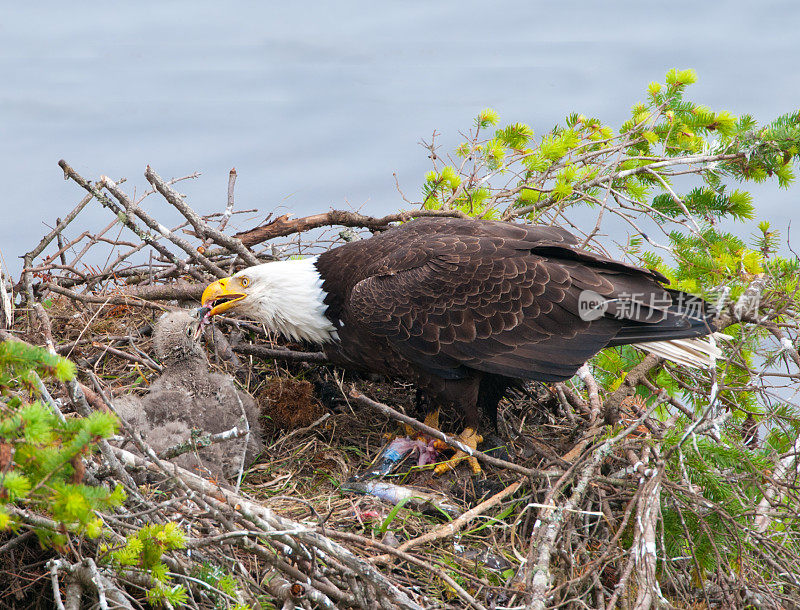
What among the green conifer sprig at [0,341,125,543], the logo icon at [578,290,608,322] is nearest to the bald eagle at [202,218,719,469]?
the logo icon at [578,290,608,322]

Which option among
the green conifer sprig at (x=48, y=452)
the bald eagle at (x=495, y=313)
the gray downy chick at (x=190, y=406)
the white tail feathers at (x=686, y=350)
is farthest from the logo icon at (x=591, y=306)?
the green conifer sprig at (x=48, y=452)

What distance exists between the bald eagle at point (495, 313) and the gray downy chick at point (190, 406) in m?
0.69

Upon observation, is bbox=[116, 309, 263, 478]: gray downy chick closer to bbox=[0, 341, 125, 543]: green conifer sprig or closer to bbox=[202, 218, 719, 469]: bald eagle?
bbox=[202, 218, 719, 469]: bald eagle

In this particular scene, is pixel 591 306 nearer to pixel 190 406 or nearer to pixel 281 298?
pixel 281 298

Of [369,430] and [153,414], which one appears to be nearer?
[153,414]

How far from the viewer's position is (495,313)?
3773 millimetres

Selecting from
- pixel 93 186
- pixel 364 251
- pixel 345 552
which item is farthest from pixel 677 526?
pixel 93 186

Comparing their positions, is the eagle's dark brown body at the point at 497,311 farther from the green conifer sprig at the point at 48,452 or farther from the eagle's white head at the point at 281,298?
the green conifer sprig at the point at 48,452

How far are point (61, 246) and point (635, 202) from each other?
3.69 metres

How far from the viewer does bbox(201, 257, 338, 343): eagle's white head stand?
416cm

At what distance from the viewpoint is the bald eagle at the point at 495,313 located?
377 cm

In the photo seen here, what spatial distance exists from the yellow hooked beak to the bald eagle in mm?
634

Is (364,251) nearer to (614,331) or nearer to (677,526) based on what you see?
(614,331)

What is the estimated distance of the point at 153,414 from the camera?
12.6 ft
